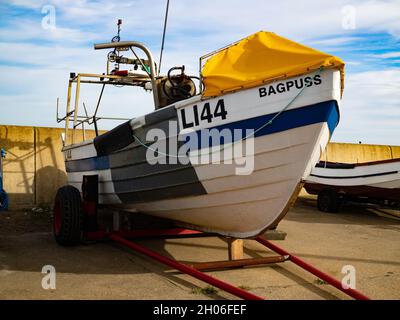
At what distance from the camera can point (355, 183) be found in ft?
31.1

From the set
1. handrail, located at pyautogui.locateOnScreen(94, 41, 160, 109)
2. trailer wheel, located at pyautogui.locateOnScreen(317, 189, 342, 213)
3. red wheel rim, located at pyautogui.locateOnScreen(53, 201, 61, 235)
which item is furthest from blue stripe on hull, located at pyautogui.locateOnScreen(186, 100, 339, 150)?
trailer wheel, located at pyautogui.locateOnScreen(317, 189, 342, 213)

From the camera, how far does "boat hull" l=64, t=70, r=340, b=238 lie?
3744 millimetres

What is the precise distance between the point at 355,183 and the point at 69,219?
6.66m

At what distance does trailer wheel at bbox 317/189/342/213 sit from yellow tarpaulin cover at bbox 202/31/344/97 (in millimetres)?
6624

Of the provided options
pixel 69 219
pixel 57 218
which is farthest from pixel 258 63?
pixel 57 218

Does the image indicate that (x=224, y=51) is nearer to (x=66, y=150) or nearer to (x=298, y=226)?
(x=66, y=150)

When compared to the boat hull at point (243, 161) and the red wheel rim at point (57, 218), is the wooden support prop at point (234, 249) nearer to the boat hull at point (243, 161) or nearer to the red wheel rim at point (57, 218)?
the boat hull at point (243, 161)

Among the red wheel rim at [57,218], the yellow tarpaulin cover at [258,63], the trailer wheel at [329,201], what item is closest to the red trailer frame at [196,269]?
the red wheel rim at [57,218]

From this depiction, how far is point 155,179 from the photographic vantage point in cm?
471

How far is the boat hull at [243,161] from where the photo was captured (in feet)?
12.3

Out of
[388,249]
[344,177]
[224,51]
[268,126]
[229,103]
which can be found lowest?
[388,249]

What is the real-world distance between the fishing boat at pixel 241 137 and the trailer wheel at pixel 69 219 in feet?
3.42
